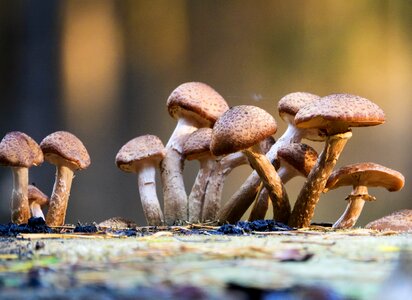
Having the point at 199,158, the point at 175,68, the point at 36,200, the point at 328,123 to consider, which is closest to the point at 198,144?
the point at 199,158

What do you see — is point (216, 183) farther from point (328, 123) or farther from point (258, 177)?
point (328, 123)

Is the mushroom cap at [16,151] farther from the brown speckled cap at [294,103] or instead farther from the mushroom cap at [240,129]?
the brown speckled cap at [294,103]

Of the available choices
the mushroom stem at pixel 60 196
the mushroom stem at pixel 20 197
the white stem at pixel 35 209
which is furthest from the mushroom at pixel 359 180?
the white stem at pixel 35 209

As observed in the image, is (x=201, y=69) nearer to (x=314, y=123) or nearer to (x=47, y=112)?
(x=47, y=112)

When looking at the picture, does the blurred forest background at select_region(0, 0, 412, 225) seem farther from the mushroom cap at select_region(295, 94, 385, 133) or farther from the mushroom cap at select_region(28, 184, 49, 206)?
the mushroom cap at select_region(295, 94, 385, 133)

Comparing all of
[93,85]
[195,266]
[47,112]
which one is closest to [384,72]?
[93,85]

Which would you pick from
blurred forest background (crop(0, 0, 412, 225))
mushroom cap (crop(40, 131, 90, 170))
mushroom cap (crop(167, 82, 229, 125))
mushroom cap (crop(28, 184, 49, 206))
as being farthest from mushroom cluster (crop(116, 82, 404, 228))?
blurred forest background (crop(0, 0, 412, 225))
